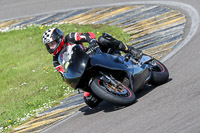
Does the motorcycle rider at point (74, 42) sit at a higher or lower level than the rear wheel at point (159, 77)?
higher

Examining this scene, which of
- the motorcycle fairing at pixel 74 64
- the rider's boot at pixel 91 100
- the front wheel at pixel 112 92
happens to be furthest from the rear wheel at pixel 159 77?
the motorcycle fairing at pixel 74 64

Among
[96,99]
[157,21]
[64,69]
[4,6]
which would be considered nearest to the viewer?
[64,69]

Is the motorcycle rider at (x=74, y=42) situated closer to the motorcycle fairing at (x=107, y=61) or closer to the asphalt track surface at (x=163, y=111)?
the motorcycle fairing at (x=107, y=61)

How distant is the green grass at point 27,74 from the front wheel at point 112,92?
6.94 feet

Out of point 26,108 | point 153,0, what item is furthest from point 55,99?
point 153,0

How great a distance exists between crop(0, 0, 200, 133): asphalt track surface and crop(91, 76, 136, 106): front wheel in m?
0.18

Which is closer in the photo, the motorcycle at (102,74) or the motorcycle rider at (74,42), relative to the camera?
the motorcycle at (102,74)

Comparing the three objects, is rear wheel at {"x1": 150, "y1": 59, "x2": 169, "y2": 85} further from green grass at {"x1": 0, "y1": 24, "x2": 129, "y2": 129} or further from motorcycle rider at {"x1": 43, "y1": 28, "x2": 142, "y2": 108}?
green grass at {"x1": 0, "y1": 24, "x2": 129, "y2": 129}

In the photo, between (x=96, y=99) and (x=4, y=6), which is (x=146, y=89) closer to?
(x=96, y=99)

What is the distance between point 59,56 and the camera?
7.43 meters

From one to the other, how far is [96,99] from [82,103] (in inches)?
33.9

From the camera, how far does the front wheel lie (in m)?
6.92

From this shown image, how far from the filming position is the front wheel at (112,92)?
272 inches

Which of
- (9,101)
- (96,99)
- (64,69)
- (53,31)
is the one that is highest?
(53,31)
